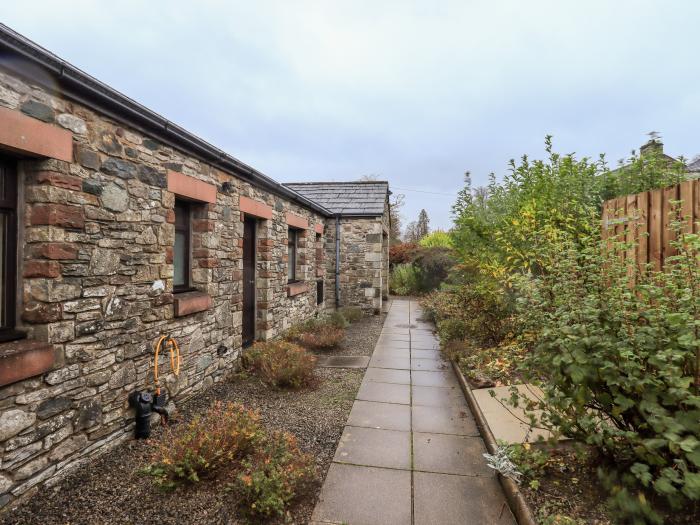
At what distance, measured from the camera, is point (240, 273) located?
5539mm

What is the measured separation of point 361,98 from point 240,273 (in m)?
11.3

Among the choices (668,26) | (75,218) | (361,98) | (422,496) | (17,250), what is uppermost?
(361,98)

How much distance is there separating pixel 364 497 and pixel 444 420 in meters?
1.64

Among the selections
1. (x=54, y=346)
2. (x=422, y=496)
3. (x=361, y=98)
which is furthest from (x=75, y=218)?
(x=361, y=98)

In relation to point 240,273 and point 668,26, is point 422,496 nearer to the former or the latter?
point 240,273

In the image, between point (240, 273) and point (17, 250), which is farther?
point (240, 273)

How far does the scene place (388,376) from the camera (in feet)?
17.9

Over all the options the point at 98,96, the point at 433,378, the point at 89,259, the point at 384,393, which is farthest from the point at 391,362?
the point at 98,96

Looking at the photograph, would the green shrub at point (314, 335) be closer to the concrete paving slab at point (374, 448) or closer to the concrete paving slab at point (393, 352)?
the concrete paving slab at point (393, 352)

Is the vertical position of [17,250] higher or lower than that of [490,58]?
lower

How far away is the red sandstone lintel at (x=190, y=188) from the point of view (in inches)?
156

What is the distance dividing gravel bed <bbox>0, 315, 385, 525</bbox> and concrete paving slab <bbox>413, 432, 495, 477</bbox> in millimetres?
815

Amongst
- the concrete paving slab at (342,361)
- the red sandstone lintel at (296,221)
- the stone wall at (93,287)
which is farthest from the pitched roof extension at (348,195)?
the stone wall at (93,287)

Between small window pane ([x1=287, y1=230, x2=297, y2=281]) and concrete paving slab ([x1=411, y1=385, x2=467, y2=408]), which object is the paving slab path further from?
small window pane ([x1=287, y1=230, x2=297, y2=281])
